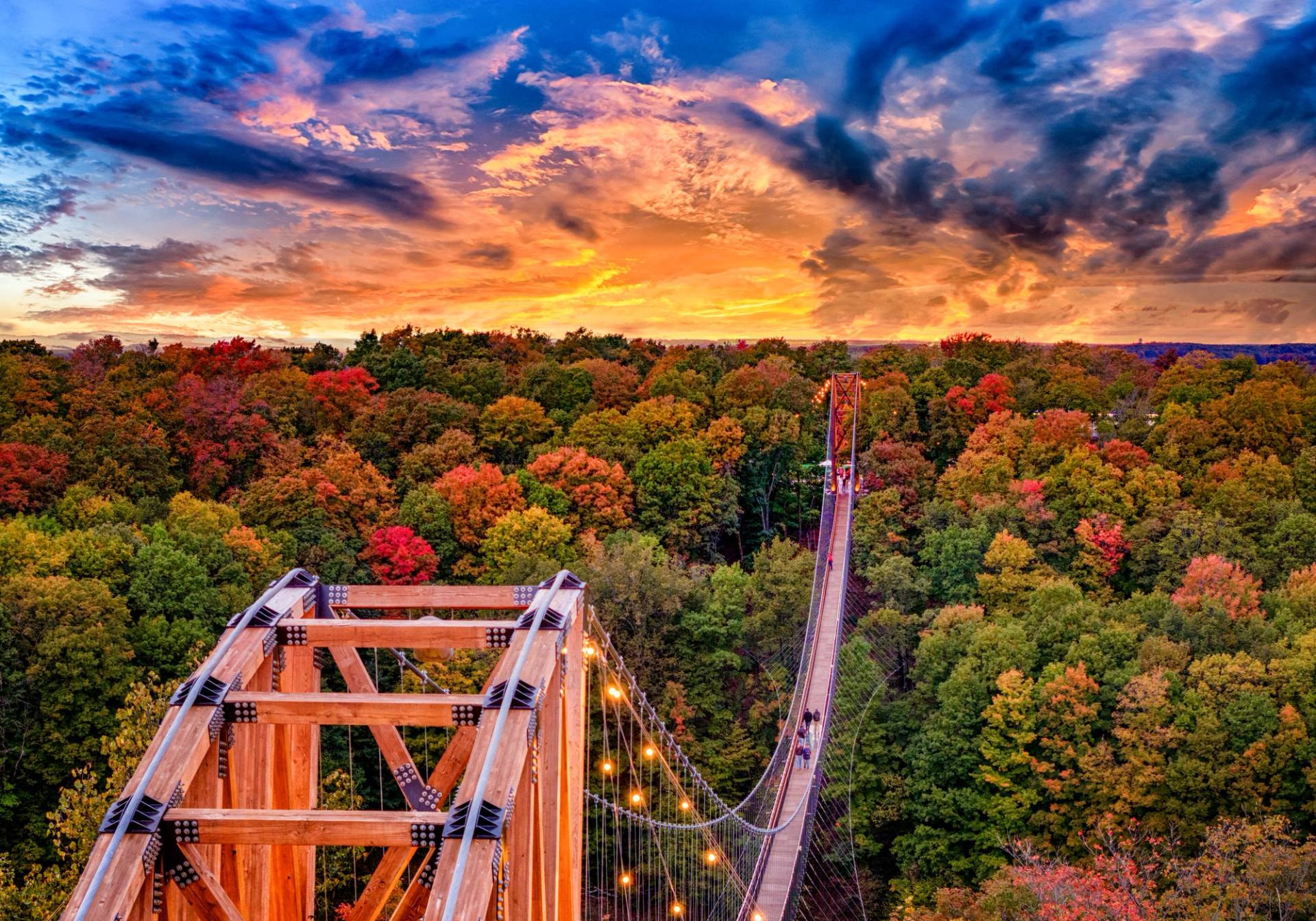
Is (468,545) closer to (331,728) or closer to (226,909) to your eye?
(331,728)

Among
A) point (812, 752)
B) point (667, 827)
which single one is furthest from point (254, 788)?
point (812, 752)

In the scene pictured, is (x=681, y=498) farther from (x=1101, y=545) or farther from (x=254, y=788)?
(x=254, y=788)

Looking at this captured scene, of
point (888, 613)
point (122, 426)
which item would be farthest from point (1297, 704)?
point (122, 426)

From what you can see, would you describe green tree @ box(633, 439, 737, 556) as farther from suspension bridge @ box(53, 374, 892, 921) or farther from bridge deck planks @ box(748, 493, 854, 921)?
suspension bridge @ box(53, 374, 892, 921)

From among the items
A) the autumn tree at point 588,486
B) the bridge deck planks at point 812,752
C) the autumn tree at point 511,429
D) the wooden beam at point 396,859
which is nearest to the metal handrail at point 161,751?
the wooden beam at point 396,859

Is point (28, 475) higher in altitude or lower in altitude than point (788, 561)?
higher
